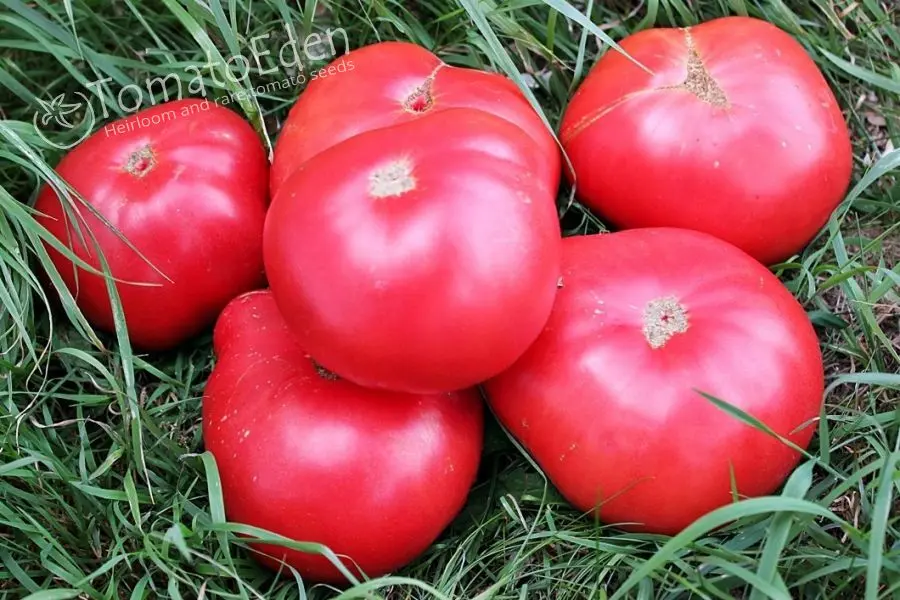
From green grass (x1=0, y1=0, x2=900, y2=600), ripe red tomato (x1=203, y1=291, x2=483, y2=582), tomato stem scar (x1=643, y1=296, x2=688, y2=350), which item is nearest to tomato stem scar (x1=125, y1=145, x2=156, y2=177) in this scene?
green grass (x1=0, y1=0, x2=900, y2=600)

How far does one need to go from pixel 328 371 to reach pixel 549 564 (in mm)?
565

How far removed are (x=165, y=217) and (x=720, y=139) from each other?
115 cm

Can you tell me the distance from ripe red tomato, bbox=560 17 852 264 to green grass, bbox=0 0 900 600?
11 centimetres

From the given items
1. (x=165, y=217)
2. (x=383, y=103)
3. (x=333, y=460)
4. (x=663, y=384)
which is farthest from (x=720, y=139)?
(x=165, y=217)

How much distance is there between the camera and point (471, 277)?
4.50ft

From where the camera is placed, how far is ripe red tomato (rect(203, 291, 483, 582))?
5.19 feet

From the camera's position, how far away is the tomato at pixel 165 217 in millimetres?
1879

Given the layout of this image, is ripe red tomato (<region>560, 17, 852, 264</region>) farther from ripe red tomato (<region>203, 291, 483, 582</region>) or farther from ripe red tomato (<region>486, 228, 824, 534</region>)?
ripe red tomato (<region>203, 291, 483, 582</region>)

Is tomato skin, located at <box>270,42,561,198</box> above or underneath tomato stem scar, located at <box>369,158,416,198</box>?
underneath

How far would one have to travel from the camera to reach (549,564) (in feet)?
5.59

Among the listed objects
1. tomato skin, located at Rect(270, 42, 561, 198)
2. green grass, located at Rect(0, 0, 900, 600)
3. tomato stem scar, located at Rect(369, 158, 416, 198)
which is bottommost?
green grass, located at Rect(0, 0, 900, 600)

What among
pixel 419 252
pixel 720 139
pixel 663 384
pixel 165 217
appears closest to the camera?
pixel 419 252

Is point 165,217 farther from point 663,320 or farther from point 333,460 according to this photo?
point 663,320

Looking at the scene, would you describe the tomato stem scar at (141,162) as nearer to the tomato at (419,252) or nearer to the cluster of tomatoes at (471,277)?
the cluster of tomatoes at (471,277)
